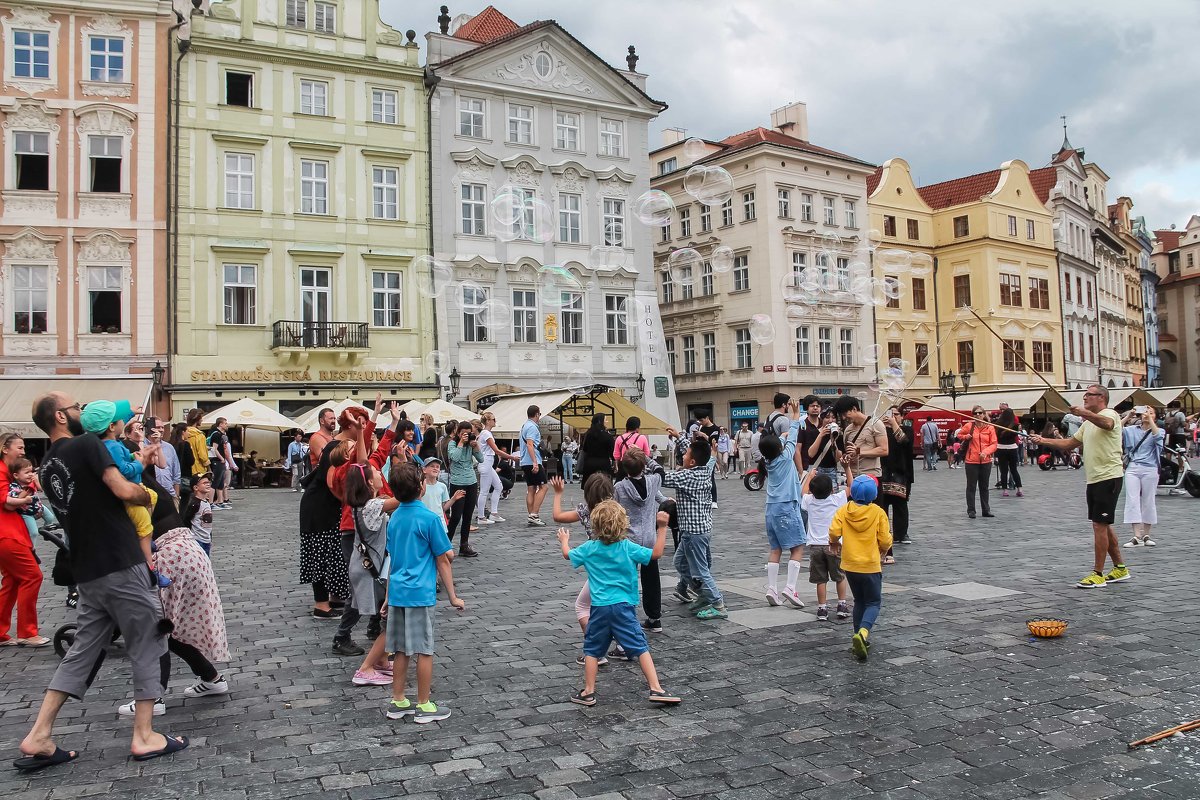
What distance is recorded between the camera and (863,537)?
21.9ft

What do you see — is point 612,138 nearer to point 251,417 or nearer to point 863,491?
point 251,417

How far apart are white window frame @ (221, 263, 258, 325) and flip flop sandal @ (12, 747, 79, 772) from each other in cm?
2704

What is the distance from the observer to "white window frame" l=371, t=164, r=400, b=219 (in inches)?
1268

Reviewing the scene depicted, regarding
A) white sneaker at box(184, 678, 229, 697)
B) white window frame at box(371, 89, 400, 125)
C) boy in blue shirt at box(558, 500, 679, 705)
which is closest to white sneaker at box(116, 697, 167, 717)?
white sneaker at box(184, 678, 229, 697)

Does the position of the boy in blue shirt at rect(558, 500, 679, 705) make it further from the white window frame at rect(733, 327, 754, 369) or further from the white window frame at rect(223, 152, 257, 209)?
the white window frame at rect(733, 327, 754, 369)

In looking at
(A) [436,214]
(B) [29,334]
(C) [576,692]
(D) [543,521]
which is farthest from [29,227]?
(C) [576,692]

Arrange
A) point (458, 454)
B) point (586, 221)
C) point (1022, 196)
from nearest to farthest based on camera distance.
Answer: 1. point (458, 454)
2. point (586, 221)
3. point (1022, 196)

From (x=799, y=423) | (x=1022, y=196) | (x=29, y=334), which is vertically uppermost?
(x=1022, y=196)

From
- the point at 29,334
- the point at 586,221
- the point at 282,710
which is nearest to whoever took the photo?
the point at 282,710

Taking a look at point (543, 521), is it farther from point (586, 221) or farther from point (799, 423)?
point (586, 221)

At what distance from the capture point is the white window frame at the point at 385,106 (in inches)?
1273

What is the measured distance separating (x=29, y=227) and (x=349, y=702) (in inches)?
1102

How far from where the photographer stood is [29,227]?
2802 centimetres

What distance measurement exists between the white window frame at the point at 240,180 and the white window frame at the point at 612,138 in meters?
12.8
